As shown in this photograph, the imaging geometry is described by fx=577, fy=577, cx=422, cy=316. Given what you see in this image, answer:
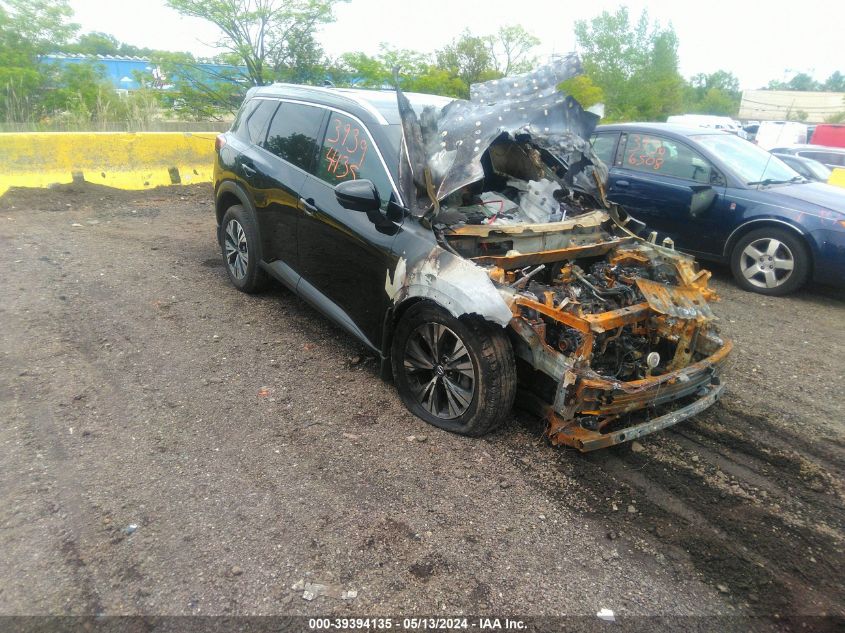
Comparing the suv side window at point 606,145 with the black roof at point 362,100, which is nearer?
the black roof at point 362,100

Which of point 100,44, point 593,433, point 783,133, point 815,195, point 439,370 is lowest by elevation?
point 593,433

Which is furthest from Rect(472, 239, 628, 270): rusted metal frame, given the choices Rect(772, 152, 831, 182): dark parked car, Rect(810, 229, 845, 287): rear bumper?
Rect(772, 152, 831, 182): dark parked car

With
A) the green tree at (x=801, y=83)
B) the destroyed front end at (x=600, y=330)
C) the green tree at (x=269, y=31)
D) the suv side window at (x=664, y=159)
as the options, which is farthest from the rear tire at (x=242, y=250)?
the green tree at (x=801, y=83)

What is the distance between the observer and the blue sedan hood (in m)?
6.17

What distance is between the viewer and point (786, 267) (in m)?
6.33

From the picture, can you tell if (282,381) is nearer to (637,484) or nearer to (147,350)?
(147,350)

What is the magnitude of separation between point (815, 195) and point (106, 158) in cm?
972

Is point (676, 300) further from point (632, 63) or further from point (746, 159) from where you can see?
point (632, 63)

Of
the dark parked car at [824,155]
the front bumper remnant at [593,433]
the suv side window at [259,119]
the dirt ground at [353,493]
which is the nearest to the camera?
the dirt ground at [353,493]

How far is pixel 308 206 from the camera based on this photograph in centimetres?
432

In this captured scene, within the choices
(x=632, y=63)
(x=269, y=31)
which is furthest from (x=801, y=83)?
(x=269, y=31)

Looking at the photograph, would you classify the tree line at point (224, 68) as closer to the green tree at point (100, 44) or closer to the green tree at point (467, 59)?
the green tree at point (467, 59)

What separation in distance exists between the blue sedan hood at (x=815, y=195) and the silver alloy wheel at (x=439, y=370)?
4.94m

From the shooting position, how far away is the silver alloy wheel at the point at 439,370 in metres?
3.43
